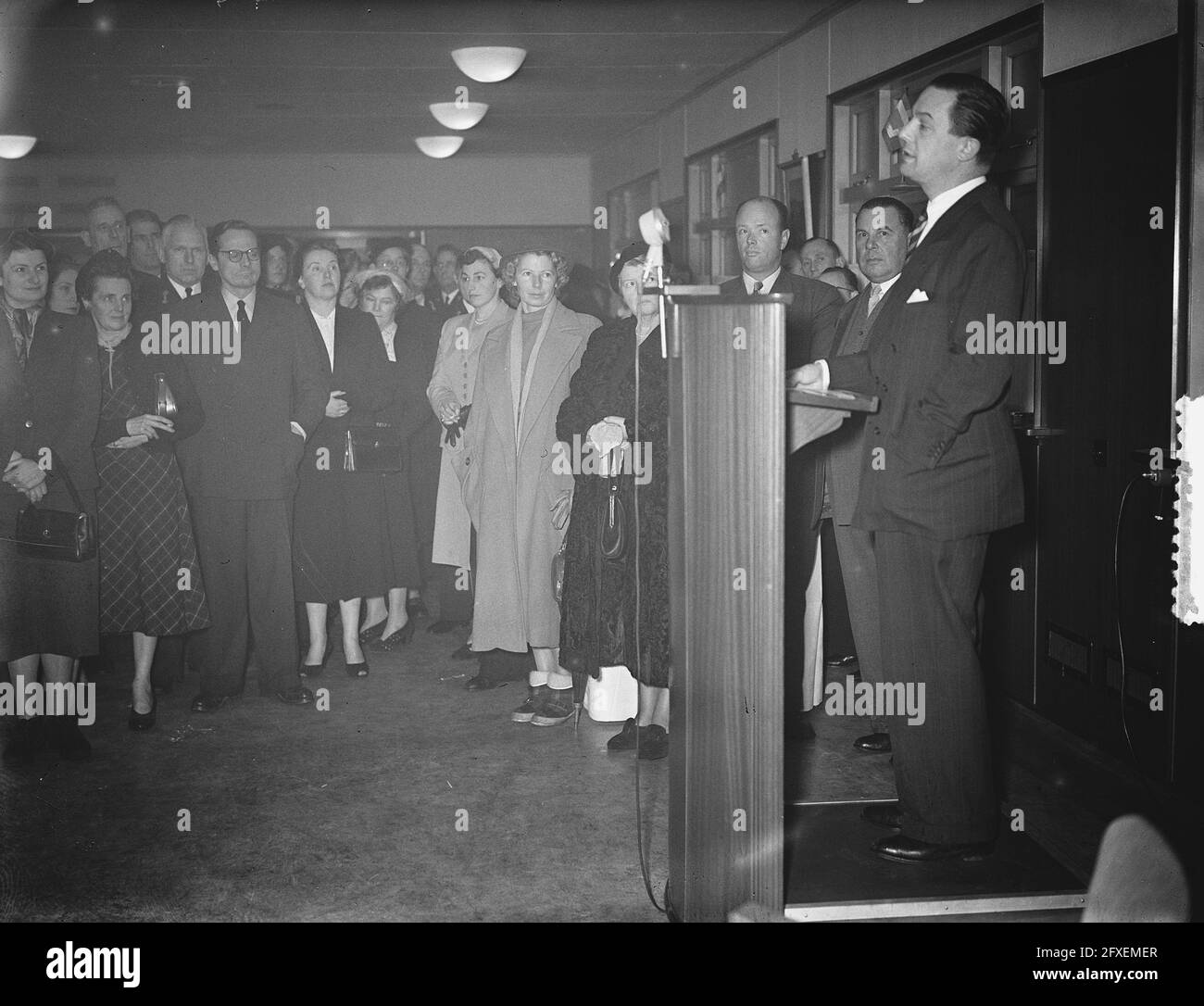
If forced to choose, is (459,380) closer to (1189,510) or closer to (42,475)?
(42,475)

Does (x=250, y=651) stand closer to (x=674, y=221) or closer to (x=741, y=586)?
(x=741, y=586)

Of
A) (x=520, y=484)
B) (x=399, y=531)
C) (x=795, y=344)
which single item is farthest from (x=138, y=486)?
(x=795, y=344)

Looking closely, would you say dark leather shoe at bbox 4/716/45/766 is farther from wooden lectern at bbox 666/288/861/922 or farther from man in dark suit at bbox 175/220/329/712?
wooden lectern at bbox 666/288/861/922

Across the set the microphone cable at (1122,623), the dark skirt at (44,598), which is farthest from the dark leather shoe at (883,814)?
the dark skirt at (44,598)

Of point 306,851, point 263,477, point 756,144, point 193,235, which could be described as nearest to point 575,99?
point 756,144

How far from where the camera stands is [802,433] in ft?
7.67

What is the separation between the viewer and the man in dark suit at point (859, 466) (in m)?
3.36

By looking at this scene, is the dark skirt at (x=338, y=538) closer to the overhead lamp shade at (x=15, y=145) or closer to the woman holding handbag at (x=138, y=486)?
the woman holding handbag at (x=138, y=486)

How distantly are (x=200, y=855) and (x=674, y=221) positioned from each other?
22.1 ft

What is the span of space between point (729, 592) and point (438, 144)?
28.5ft

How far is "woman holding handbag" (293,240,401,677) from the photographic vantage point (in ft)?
15.6

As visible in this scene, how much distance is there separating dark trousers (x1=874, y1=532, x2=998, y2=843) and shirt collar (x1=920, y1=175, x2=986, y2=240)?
0.69 m

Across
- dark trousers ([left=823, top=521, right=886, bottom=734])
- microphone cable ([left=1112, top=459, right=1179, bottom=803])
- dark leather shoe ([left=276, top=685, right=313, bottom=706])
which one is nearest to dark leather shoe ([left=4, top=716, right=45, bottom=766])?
dark leather shoe ([left=276, top=685, right=313, bottom=706])

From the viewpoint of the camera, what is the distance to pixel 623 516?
362 cm
